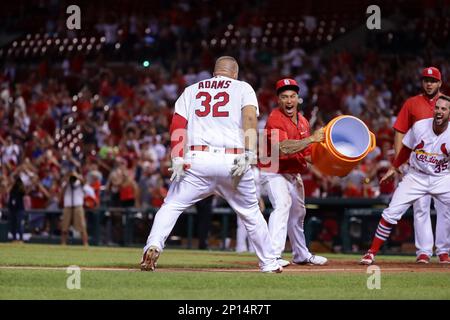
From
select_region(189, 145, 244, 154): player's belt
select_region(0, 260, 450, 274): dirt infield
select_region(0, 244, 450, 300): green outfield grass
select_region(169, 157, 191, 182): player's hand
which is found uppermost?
select_region(189, 145, 244, 154): player's belt

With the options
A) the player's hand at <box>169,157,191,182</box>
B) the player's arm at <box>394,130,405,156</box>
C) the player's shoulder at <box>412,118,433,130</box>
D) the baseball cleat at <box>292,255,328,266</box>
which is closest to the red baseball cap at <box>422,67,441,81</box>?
the player's shoulder at <box>412,118,433,130</box>

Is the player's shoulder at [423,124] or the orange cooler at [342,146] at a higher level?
the player's shoulder at [423,124]

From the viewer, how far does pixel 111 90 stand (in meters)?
29.0

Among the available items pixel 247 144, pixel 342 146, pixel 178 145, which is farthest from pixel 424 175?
pixel 178 145

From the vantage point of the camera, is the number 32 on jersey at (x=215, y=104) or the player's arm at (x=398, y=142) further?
the player's arm at (x=398, y=142)

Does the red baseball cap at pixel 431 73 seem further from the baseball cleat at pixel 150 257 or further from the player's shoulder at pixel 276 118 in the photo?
the baseball cleat at pixel 150 257

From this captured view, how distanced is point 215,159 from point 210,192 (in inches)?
16.7

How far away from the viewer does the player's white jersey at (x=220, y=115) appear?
34.3 feet

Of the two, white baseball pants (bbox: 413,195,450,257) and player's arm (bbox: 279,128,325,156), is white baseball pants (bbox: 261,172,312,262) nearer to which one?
player's arm (bbox: 279,128,325,156)

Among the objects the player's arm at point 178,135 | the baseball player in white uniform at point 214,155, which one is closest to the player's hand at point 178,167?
the baseball player in white uniform at point 214,155

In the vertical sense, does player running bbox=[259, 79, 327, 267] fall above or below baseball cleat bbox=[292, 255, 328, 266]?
above

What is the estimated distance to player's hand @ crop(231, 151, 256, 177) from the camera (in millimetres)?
10266

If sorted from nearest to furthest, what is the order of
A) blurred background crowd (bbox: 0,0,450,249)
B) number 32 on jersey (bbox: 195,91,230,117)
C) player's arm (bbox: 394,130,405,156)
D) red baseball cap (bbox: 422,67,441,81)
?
number 32 on jersey (bbox: 195,91,230,117), red baseball cap (bbox: 422,67,441,81), player's arm (bbox: 394,130,405,156), blurred background crowd (bbox: 0,0,450,249)

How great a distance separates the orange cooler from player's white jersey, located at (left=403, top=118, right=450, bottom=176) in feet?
3.75
